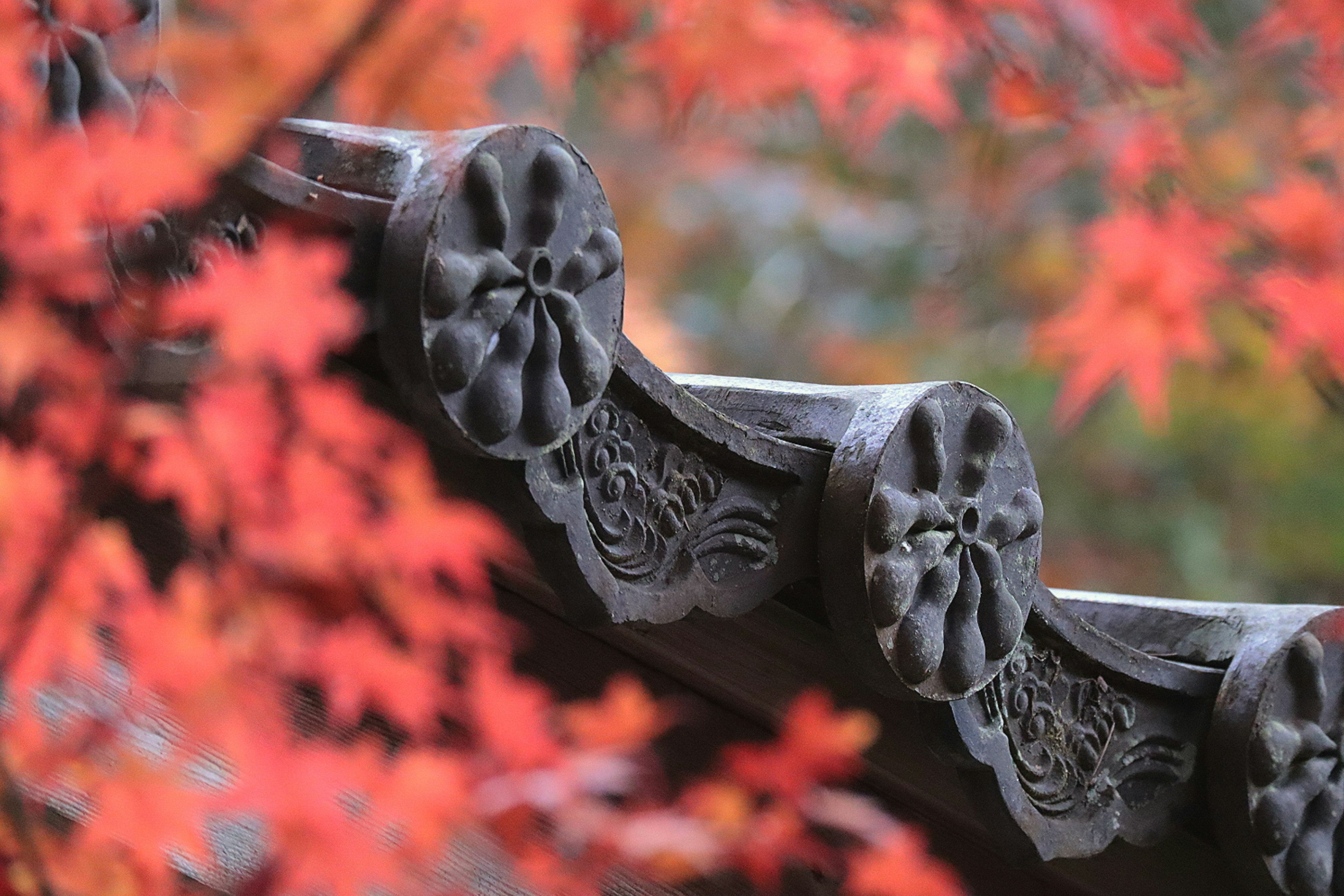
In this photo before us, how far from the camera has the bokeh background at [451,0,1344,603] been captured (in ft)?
16.4

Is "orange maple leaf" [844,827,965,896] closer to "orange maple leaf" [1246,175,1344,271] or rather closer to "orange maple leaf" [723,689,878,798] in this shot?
"orange maple leaf" [723,689,878,798]

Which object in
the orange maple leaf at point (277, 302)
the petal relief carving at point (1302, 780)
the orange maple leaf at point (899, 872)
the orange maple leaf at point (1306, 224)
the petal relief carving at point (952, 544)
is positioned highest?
the orange maple leaf at point (277, 302)

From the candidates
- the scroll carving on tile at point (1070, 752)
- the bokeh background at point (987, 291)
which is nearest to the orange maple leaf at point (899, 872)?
the scroll carving on tile at point (1070, 752)

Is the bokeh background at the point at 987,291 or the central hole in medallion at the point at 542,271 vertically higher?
the central hole in medallion at the point at 542,271

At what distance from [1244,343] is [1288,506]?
2.46 ft

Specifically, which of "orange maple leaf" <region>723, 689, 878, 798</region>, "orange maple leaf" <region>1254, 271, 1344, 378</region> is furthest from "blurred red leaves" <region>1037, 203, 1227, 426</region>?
"orange maple leaf" <region>723, 689, 878, 798</region>

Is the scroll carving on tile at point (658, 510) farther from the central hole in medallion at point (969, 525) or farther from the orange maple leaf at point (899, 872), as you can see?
the orange maple leaf at point (899, 872)

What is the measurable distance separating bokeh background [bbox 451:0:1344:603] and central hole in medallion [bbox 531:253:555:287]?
302 cm

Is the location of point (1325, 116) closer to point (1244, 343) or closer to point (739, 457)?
point (1244, 343)

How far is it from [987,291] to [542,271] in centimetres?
529

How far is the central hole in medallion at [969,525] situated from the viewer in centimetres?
109

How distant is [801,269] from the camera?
6383 millimetres

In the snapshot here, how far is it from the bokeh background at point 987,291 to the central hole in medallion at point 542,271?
3.02 m

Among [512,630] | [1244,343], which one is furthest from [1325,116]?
[512,630]
